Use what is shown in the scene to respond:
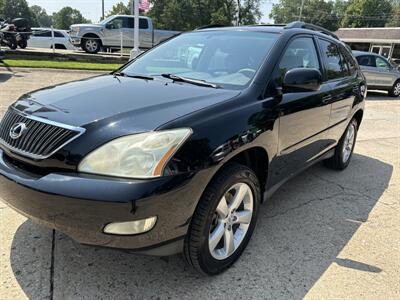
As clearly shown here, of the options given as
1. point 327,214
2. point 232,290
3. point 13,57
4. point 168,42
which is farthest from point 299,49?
point 13,57

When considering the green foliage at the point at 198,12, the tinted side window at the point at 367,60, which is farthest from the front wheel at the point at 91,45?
the green foliage at the point at 198,12

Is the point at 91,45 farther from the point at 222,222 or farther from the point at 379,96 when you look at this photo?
the point at 222,222

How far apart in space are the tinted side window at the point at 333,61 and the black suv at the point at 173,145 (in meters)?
0.56

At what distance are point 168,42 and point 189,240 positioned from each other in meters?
2.38

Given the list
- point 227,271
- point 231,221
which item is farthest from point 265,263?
point 231,221

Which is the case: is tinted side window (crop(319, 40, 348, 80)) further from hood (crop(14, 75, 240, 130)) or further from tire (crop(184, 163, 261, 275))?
tire (crop(184, 163, 261, 275))

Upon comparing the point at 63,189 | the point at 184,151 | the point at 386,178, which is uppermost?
the point at 184,151

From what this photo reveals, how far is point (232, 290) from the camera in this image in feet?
8.09

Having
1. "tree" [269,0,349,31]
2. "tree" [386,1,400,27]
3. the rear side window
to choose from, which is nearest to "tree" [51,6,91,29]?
"tree" [269,0,349,31]

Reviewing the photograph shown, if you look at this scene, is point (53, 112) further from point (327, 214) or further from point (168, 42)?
point (327, 214)

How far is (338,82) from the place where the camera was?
423cm

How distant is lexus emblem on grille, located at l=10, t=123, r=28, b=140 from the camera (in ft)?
7.65

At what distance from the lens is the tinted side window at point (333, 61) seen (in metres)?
4.08

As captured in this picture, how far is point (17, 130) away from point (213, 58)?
1746mm
